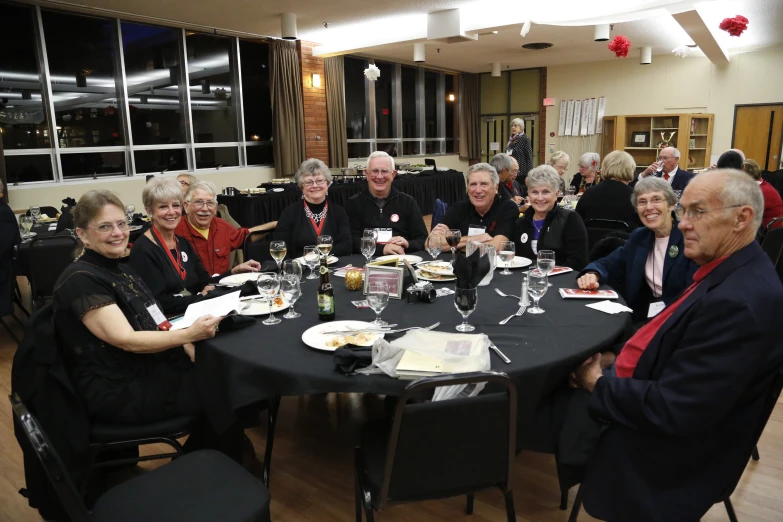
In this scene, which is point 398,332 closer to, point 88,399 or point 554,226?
point 88,399

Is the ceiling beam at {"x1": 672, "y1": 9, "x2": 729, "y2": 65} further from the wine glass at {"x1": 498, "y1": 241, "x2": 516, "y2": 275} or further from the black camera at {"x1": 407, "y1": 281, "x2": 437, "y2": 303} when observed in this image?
the black camera at {"x1": 407, "y1": 281, "x2": 437, "y2": 303}

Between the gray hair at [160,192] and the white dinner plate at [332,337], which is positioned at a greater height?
the gray hair at [160,192]

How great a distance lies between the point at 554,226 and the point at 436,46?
7511 mm

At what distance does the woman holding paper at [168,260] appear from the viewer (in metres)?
2.43

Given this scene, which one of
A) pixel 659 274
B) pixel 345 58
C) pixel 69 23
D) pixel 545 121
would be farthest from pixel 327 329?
pixel 545 121

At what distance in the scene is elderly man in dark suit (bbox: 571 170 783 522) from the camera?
4.20 feet

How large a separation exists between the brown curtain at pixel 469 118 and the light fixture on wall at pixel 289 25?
23.0ft

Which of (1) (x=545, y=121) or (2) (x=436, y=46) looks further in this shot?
(1) (x=545, y=121)

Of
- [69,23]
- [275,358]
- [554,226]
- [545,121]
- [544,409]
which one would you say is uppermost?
[69,23]

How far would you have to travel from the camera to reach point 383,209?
3.73 m

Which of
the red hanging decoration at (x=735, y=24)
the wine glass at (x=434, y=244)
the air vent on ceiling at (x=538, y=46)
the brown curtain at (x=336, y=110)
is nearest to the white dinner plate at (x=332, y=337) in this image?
the wine glass at (x=434, y=244)

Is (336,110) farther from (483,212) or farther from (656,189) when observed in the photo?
(656,189)

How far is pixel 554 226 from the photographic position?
3043 mm

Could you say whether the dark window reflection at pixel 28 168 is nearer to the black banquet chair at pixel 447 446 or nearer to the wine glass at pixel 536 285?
the wine glass at pixel 536 285
